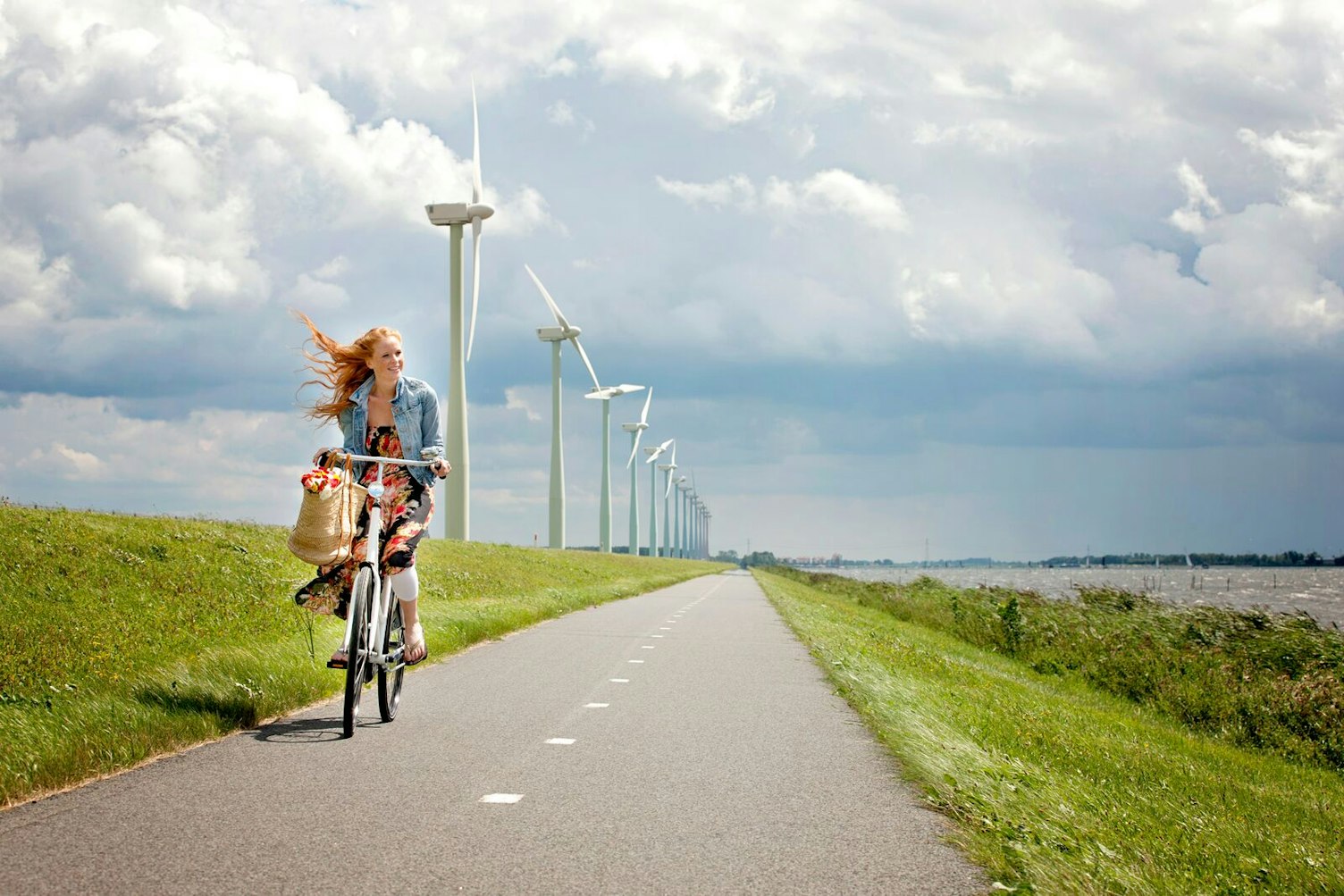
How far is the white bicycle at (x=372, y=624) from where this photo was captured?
7.73 m

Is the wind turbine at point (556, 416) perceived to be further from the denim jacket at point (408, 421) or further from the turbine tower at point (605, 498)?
the denim jacket at point (408, 421)

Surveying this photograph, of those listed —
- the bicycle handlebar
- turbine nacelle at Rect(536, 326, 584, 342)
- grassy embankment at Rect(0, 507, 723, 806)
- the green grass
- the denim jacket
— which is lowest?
the green grass

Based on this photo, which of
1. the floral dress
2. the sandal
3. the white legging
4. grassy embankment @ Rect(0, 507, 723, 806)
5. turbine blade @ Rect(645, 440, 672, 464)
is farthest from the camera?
turbine blade @ Rect(645, 440, 672, 464)

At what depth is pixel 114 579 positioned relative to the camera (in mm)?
13609

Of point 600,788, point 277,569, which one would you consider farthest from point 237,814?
point 277,569

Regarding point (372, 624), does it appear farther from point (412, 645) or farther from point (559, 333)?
point (559, 333)

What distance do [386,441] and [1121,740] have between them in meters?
7.66

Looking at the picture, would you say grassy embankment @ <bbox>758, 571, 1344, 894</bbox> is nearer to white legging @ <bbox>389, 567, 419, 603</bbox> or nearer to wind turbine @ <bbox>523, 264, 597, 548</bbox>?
white legging @ <bbox>389, 567, 419, 603</bbox>

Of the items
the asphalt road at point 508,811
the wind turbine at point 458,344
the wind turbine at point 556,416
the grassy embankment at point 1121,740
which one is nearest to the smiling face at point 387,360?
the asphalt road at point 508,811

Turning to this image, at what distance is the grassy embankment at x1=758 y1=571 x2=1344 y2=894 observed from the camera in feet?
18.8

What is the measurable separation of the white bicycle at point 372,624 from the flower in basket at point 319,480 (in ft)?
0.63

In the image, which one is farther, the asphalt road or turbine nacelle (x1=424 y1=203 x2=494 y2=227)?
turbine nacelle (x1=424 y1=203 x2=494 y2=227)

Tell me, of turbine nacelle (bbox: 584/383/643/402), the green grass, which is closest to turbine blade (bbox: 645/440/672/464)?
turbine nacelle (bbox: 584/383/643/402)

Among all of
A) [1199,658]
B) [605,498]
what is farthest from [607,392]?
[1199,658]
